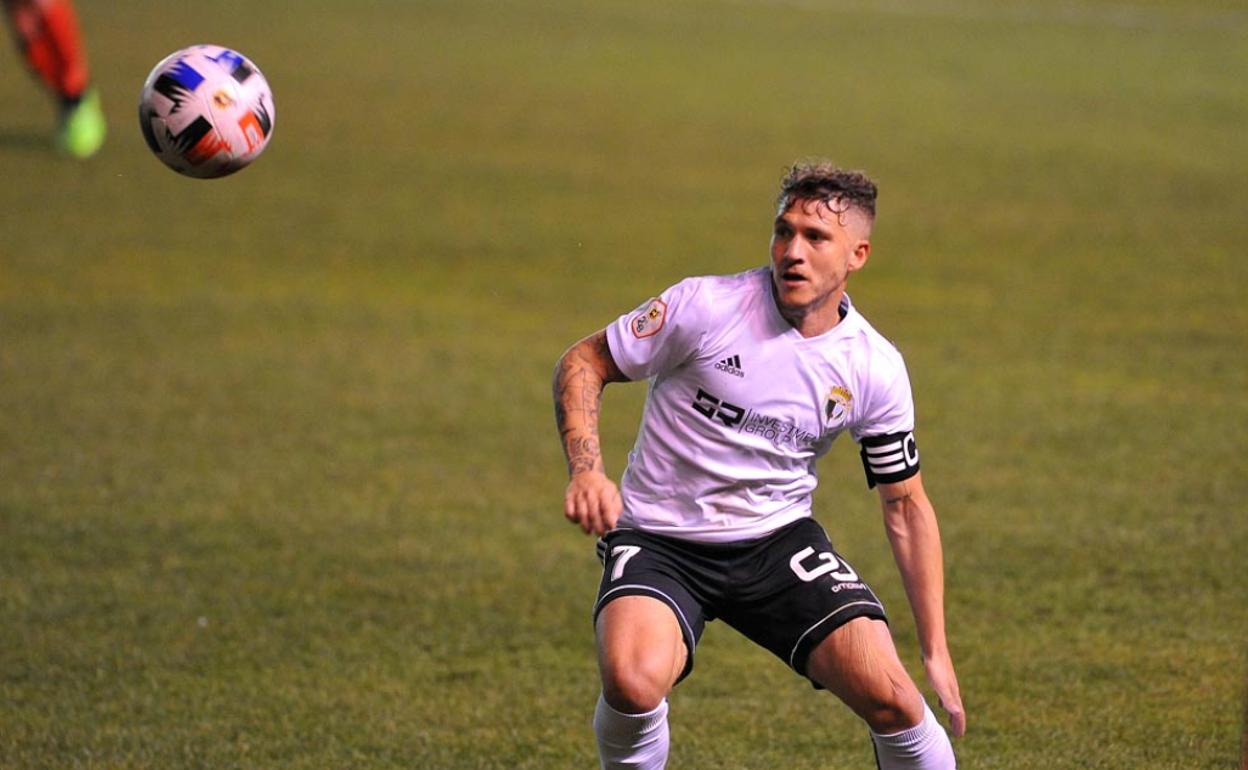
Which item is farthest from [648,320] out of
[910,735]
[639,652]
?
[910,735]

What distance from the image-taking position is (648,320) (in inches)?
215

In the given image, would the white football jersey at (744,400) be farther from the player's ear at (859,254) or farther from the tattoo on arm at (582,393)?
the player's ear at (859,254)

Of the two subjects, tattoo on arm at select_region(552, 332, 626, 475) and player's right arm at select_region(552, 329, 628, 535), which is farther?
tattoo on arm at select_region(552, 332, 626, 475)

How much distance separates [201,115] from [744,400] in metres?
2.69

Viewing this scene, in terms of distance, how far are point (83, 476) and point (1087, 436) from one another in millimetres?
5977

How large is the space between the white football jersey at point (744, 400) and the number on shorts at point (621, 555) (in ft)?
0.34

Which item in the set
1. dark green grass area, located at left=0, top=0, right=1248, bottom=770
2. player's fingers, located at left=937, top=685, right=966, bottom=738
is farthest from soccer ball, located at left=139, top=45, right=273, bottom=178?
player's fingers, located at left=937, top=685, right=966, bottom=738

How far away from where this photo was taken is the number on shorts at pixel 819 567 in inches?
213

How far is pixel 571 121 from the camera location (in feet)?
78.5

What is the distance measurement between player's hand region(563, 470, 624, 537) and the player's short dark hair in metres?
1.13

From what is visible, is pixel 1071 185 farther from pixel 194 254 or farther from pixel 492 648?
pixel 492 648

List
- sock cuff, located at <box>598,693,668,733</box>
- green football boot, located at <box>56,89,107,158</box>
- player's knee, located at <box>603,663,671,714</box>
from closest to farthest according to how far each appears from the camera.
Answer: player's knee, located at <box>603,663,671,714</box>, sock cuff, located at <box>598,693,668,733</box>, green football boot, located at <box>56,89,107,158</box>

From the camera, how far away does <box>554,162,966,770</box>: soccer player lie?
5320 millimetres

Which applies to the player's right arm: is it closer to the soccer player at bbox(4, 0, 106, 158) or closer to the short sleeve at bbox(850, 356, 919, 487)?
the short sleeve at bbox(850, 356, 919, 487)
